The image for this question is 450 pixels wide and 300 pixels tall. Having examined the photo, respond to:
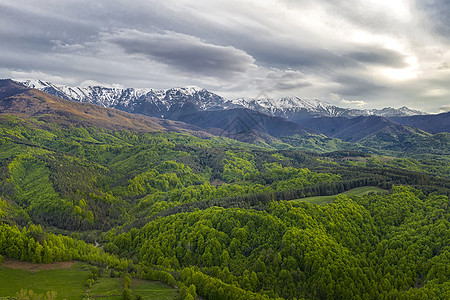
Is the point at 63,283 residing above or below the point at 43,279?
above

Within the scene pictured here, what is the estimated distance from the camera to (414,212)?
545 feet

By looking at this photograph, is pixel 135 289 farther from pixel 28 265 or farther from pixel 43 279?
pixel 28 265

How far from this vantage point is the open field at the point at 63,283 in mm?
93875

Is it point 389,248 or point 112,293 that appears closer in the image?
point 112,293

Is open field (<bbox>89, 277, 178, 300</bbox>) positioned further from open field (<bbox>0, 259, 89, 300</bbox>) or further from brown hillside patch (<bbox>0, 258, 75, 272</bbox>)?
brown hillside patch (<bbox>0, 258, 75, 272</bbox>)

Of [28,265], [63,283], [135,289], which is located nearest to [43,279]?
[63,283]

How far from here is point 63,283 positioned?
101 meters

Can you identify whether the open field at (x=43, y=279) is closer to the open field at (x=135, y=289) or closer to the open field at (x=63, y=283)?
the open field at (x=63, y=283)

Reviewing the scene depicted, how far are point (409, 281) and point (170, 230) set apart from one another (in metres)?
117

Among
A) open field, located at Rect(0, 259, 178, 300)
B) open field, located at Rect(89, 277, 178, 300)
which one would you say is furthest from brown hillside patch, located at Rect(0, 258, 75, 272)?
open field, located at Rect(89, 277, 178, 300)

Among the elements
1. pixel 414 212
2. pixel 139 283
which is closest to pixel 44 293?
pixel 139 283

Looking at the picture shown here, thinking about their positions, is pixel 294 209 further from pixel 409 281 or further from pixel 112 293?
pixel 112 293

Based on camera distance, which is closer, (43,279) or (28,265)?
(43,279)

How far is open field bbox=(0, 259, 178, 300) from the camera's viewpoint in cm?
9388
